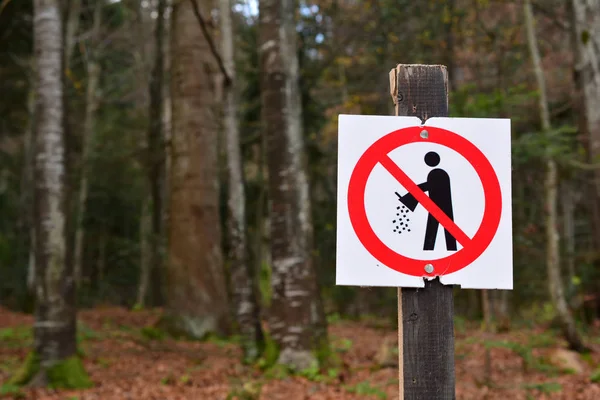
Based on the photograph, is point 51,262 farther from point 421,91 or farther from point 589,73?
point 589,73

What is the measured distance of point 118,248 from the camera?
90.7 feet

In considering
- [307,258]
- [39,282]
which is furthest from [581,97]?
[39,282]

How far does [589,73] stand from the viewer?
11953 mm

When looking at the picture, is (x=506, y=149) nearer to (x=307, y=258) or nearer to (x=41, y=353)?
(x=307, y=258)

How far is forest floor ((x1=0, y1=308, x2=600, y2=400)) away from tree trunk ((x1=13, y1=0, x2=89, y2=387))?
384mm

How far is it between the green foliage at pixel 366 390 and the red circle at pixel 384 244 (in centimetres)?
489

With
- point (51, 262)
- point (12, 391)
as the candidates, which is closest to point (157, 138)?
point (51, 262)

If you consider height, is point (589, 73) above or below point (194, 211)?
above

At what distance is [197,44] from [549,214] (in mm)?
8042

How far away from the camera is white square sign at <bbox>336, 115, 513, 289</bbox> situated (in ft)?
8.97

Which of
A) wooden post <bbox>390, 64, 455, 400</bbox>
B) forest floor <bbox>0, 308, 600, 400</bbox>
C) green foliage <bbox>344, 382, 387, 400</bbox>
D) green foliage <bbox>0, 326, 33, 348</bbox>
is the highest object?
wooden post <bbox>390, 64, 455, 400</bbox>

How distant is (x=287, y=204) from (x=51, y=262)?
3129 mm

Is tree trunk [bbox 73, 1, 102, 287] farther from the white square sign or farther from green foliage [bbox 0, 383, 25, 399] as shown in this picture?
the white square sign

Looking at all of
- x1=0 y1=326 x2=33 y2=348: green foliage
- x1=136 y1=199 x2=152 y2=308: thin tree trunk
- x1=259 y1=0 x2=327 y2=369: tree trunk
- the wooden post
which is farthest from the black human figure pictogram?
x1=136 y1=199 x2=152 y2=308: thin tree trunk
